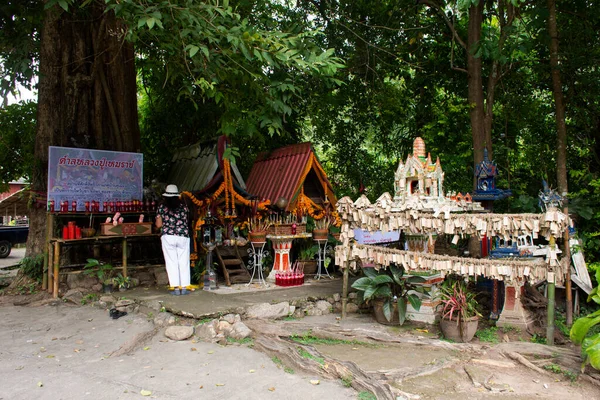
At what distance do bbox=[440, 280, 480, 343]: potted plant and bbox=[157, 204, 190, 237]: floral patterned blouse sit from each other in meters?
4.17

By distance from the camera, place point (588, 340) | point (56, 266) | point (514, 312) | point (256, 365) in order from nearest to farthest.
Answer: point (588, 340) → point (256, 365) → point (514, 312) → point (56, 266)

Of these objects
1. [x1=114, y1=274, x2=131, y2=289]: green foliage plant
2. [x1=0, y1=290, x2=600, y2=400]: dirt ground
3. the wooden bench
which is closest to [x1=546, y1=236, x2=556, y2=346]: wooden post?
[x1=0, y1=290, x2=600, y2=400]: dirt ground

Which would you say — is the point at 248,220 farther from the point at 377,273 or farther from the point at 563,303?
the point at 563,303

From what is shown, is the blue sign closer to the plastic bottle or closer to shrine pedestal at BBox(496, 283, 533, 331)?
the plastic bottle

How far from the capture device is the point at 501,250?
21.6 feet

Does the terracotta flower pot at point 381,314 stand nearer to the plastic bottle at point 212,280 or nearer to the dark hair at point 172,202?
the plastic bottle at point 212,280

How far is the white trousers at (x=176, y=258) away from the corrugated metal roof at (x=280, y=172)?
6.90 feet

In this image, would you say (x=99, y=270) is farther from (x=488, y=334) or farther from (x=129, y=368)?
(x=488, y=334)

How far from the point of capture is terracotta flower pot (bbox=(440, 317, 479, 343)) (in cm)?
576

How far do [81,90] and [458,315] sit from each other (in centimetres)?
827

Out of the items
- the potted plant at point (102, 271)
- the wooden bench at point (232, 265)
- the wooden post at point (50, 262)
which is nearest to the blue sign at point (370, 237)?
the wooden bench at point (232, 265)

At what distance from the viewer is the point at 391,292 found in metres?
6.60

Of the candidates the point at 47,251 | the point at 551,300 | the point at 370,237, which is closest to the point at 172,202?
the point at 47,251

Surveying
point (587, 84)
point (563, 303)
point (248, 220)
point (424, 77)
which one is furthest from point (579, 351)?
point (424, 77)
